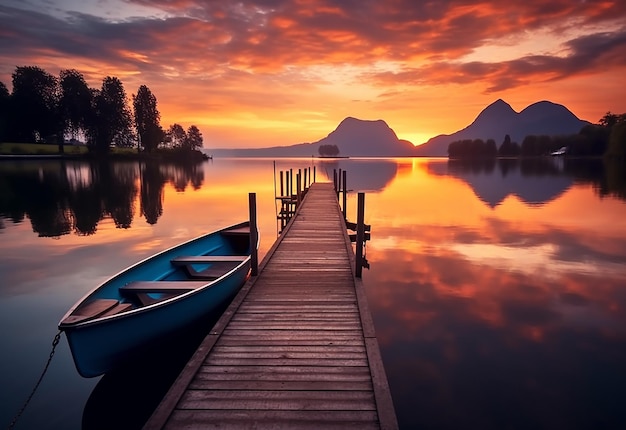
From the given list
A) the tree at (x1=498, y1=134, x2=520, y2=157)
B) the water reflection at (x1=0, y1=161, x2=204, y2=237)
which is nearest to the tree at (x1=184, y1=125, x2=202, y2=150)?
the water reflection at (x1=0, y1=161, x2=204, y2=237)

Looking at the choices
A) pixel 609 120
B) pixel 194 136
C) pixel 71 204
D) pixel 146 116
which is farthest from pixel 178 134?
pixel 609 120

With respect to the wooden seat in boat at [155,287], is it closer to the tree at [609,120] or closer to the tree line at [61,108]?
the tree line at [61,108]

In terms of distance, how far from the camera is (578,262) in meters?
15.4

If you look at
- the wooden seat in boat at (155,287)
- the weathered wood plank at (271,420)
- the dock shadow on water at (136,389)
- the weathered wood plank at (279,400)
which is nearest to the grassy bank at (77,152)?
→ the wooden seat in boat at (155,287)

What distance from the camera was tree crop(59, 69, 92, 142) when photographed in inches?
3398

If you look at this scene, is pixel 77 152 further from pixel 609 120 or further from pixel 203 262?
pixel 609 120

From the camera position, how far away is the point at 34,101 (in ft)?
276

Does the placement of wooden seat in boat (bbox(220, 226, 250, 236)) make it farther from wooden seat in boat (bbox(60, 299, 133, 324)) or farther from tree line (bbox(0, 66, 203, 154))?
tree line (bbox(0, 66, 203, 154))

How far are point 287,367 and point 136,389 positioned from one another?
3.83m

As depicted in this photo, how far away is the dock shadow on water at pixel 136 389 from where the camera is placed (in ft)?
20.5

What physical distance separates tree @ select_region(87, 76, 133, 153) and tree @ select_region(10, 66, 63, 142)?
27.0 ft

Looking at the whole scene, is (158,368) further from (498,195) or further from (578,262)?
(498,195)

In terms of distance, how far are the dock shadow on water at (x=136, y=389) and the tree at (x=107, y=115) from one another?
100m

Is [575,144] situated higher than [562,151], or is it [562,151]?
[575,144]
